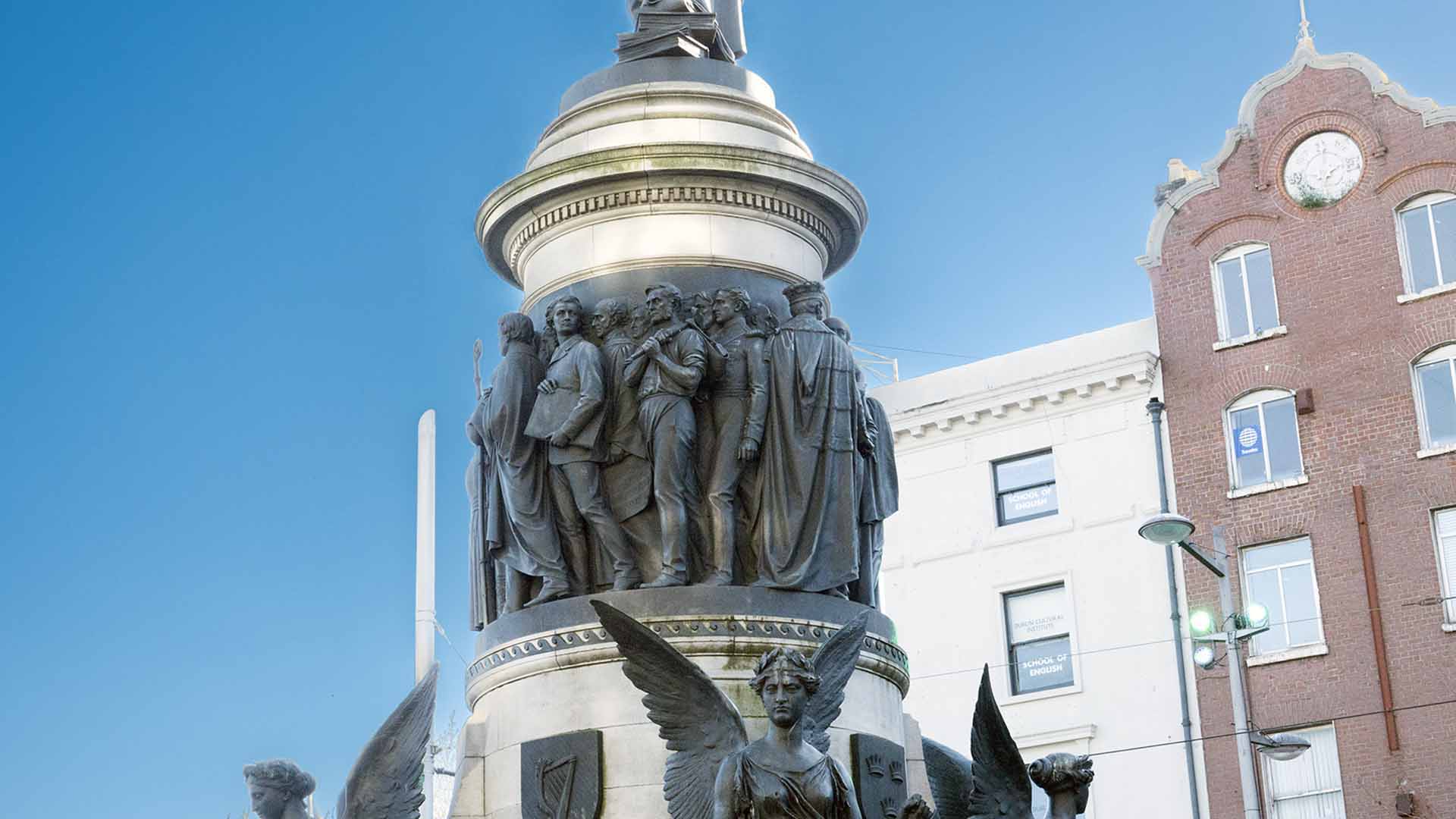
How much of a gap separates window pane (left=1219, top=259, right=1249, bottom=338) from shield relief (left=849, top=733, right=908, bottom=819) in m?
27.3

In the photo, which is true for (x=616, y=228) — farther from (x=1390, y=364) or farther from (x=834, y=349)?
(x=1390, y=364)

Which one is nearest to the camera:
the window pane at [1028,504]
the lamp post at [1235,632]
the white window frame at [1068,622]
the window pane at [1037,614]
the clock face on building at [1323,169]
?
the lamp post at [1235,632]

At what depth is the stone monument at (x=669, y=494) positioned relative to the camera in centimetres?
1420

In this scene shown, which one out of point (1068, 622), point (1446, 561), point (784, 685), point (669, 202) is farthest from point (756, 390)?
point (1068, 622)

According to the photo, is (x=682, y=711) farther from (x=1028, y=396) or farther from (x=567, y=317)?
(x=1028, y=396)

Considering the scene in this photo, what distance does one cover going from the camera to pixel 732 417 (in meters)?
15.1

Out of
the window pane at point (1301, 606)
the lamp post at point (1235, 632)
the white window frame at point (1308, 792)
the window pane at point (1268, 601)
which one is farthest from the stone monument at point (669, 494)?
the window pane at point (1268, 601)

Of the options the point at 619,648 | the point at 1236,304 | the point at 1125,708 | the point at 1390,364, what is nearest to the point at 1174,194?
the point at 1236,304

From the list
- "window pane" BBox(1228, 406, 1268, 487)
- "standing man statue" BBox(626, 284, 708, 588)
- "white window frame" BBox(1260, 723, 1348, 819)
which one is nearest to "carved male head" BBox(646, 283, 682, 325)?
"standing man statue" BBox(626, 284, 708, 588)

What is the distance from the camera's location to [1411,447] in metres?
37.8

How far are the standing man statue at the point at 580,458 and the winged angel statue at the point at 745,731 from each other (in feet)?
5.19

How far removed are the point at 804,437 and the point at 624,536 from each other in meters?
1.49

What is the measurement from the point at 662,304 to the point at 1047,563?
1097 inches

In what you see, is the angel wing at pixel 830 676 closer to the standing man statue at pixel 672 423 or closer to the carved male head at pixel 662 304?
the standing man statue at pixel 672 423
